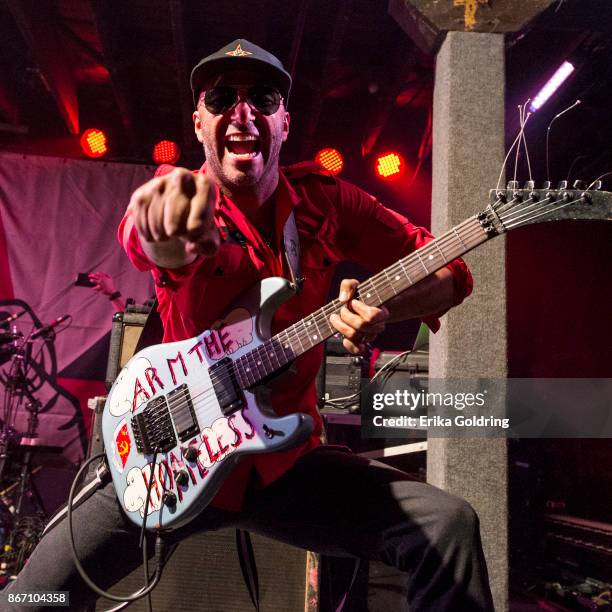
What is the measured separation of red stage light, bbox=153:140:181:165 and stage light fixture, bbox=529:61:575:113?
382cm

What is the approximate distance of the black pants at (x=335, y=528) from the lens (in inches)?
60.0

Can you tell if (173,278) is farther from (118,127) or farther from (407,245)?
(118,127)

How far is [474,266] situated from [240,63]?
1592 mm

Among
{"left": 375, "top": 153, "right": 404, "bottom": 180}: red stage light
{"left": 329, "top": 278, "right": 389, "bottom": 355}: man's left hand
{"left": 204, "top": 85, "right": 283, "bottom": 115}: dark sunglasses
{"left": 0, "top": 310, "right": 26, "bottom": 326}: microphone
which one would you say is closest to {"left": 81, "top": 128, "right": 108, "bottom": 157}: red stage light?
{"left": 0, "top": 310, "right": 26, "bottom": 326}: microphone

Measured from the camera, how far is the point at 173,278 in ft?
5.65

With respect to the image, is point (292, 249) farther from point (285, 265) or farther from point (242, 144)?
point (242, 144)

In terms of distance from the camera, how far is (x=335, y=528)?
174 cm

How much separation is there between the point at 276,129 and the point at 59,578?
168 centimetres

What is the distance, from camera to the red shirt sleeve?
2135 millimetres

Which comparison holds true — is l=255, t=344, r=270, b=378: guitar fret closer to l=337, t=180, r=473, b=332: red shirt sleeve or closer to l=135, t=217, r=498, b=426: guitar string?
l=135, t=217, r=498, b=426: guitar string

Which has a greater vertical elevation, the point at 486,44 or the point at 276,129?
the point at 486,44

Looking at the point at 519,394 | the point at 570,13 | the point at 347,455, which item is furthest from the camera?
the point at 519,394

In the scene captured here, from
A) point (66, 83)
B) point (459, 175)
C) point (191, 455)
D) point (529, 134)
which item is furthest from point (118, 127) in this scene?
point (191, 455)

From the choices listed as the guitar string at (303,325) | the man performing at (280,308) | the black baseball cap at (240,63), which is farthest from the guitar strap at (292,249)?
the black baseball cap at (240,63)
